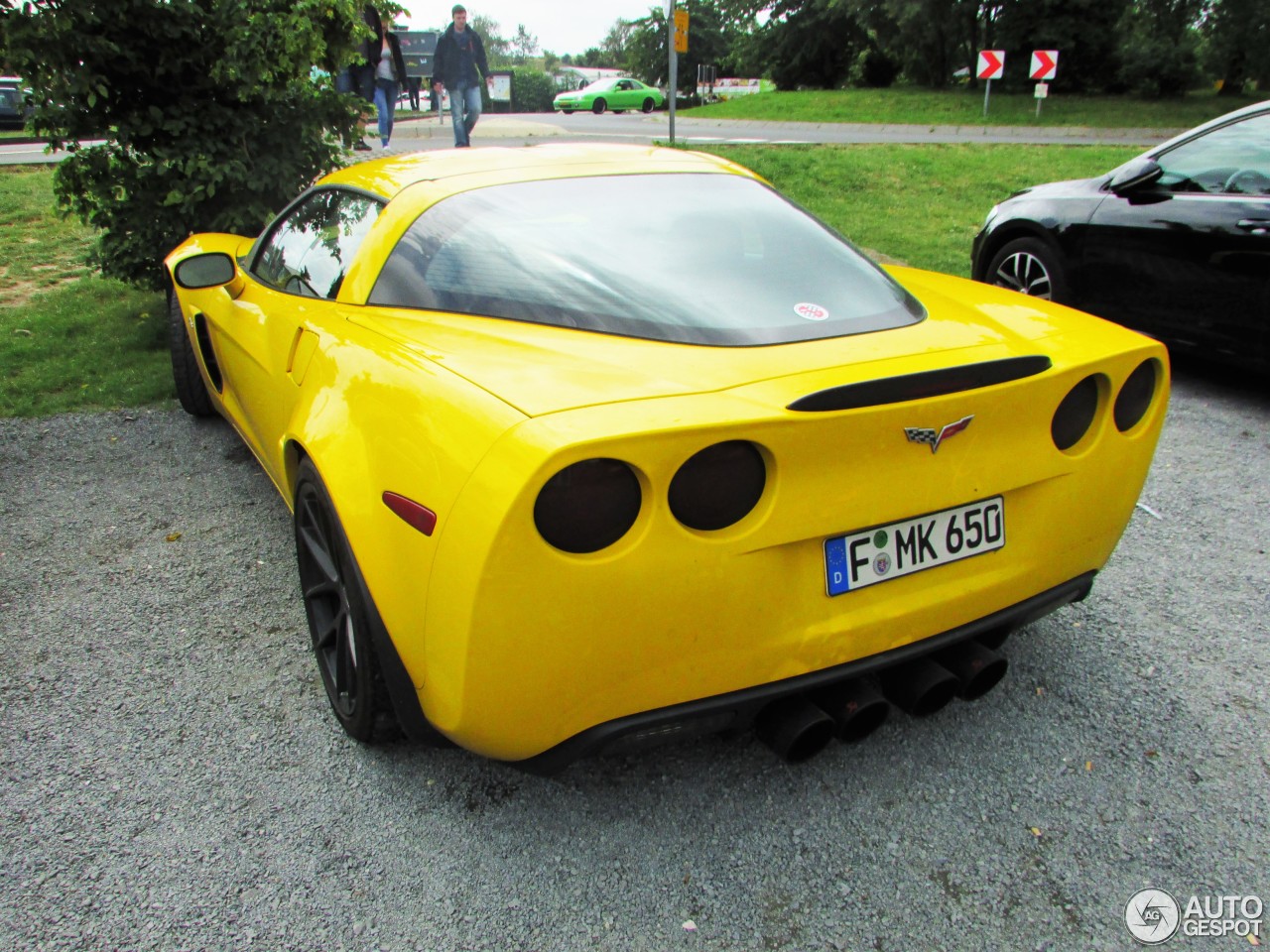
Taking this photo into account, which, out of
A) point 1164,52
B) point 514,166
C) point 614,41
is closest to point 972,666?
point 514,166

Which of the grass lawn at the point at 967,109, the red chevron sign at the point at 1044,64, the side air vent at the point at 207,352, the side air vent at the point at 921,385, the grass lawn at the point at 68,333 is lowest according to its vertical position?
the grass lawn at the point at 68,333

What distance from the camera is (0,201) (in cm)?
988

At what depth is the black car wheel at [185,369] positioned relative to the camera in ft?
15.0

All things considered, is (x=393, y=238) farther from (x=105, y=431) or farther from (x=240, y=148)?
(x=240, y=148)

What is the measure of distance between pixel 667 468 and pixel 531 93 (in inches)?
2182

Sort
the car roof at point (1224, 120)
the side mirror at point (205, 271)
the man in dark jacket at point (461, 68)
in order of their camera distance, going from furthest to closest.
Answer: the man in dark jacket at point (461, 68) < the car roof at point (1224, 120) < the side mirror at point (205, 271)

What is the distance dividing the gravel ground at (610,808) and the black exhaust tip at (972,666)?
237 millimetres

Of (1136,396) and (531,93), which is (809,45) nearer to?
(531,93)

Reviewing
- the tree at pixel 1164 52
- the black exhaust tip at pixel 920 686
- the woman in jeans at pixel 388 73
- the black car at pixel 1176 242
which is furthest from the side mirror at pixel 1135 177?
the tree at pixel 1164 52

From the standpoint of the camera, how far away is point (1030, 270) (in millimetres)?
5664

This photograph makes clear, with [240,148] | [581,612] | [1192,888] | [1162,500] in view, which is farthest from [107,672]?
[240,148]

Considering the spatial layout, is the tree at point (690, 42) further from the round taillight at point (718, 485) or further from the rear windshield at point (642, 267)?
the round taillight at point (718, 485)

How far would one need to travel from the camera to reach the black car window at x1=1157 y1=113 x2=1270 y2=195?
15.2ft

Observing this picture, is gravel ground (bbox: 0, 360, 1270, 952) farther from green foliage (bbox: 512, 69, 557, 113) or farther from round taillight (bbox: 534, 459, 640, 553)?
green foliage (bbox: 512, 69, 557, 113)
